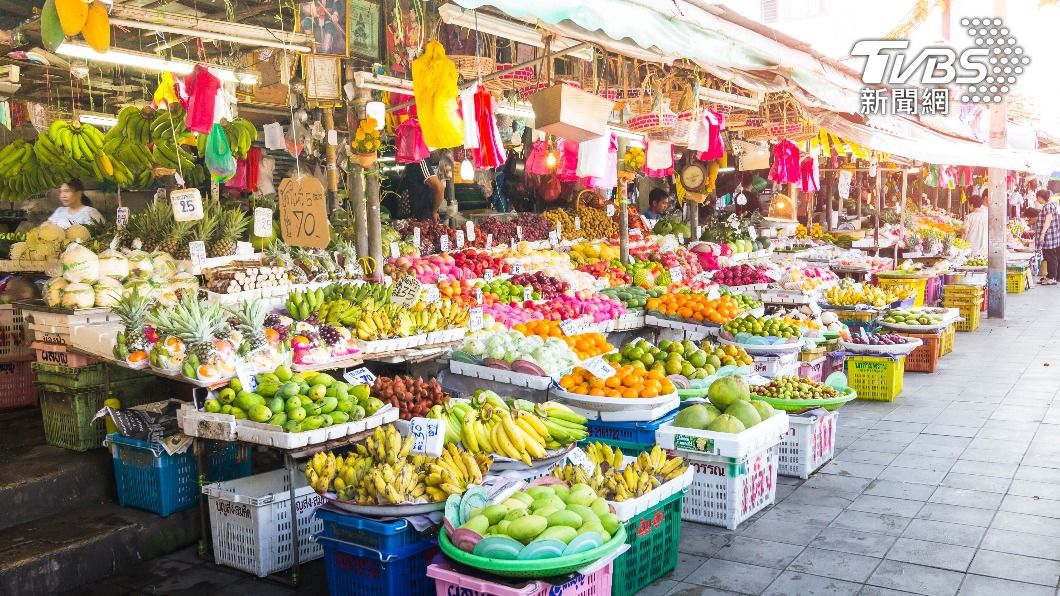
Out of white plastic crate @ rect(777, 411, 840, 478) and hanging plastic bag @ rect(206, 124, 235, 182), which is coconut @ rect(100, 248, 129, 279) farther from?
white plastic crate @ rect(777, 411, 840, 478)

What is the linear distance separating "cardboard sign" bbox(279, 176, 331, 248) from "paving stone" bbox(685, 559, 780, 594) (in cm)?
301

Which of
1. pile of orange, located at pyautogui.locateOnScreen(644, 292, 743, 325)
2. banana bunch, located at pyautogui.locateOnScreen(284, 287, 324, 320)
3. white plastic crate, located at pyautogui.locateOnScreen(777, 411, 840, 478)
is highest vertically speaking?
banana bunch, located at pyautogui.locateOnScreen(284, 287, 324, 320)

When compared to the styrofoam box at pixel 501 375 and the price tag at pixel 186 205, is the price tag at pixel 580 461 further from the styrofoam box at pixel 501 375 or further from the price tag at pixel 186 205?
the price tag at pixel 186 205

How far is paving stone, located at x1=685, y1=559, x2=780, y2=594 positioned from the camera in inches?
149

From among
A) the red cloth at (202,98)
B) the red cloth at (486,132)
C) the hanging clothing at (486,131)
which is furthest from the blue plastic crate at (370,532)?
the red cloth at (486,132)

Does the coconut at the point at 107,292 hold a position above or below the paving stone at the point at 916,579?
above

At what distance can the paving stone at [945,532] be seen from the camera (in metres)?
4.24

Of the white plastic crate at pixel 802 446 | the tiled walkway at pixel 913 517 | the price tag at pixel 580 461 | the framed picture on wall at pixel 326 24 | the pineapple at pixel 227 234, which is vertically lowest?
the tiled walkway at pixel 913 517

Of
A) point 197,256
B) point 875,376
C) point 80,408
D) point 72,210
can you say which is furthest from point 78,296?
point 875,376

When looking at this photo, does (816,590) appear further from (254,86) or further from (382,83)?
(254,86)

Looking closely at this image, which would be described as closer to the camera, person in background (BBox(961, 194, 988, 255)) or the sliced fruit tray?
the sliced fruit tray

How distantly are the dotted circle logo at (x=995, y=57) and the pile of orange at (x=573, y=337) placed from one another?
6368 millimetres

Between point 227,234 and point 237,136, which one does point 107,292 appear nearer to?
point 227,234

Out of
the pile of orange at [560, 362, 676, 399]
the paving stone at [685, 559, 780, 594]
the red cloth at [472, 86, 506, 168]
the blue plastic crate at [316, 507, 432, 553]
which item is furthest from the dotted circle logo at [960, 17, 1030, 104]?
the blue plastic crate at [316, 507, 432, 553]
